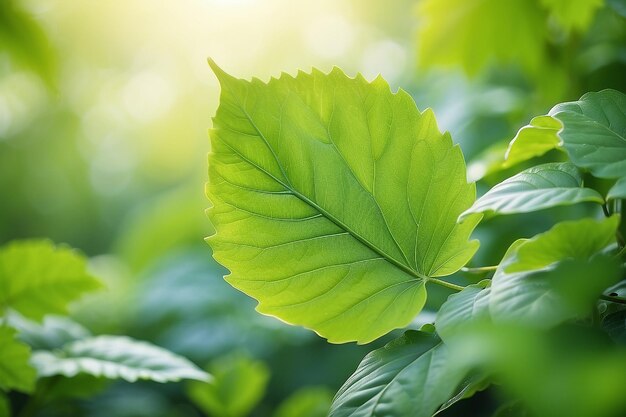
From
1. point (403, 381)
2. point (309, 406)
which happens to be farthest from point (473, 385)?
point (309, 406)

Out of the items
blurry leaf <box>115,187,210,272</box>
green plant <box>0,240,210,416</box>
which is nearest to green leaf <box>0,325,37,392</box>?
green plant <box>0,240,210,416</box>

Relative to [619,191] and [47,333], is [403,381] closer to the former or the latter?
[619,191]

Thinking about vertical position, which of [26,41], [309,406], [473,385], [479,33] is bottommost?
[309,406]

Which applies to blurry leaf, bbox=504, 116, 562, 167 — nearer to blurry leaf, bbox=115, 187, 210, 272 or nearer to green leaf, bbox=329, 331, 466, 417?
green leaf, bbox=329, 331, 466, 417

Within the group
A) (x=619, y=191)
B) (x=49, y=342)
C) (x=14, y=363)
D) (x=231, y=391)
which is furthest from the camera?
(x=231, y=391)

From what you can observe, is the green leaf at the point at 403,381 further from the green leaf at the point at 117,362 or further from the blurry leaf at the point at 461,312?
the green leaf at the point at 117,362

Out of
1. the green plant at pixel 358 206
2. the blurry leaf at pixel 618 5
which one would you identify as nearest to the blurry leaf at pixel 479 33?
the blurry leaf at pixel 618 5
